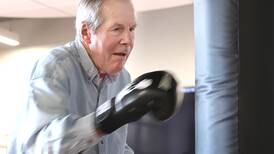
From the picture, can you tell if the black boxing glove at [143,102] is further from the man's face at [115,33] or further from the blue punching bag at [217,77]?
the man's face at [115,33]

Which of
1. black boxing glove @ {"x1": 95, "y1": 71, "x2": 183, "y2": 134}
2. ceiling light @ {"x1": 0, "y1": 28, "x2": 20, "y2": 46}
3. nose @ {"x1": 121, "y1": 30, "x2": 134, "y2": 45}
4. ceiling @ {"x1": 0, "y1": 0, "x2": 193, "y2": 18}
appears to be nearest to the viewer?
black boxing glove @ {"x1": 95, "y1": 71, "x2": 183, "y2": 134}

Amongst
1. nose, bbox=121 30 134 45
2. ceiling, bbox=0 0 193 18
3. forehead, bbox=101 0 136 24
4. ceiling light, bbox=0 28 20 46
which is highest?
ceiling, bbox=0 0 193 18

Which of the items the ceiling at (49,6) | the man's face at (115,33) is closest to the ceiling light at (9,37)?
the ceiling at (49,6)

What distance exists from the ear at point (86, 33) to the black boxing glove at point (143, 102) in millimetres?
335

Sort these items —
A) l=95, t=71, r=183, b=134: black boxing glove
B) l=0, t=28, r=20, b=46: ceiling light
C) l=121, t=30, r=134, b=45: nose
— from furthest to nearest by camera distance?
l=0, t=28, r=20, b=46: ceiling light → l=121, t=30, r=134, b=45: nose → l=95, t=71, r=183, b=134: black boxing glove

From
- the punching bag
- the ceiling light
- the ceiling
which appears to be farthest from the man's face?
the ceiling light

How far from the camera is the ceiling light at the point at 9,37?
531 centimetres

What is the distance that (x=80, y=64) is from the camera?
54.6 inches

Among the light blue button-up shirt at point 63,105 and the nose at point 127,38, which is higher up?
the nose at point 127,38

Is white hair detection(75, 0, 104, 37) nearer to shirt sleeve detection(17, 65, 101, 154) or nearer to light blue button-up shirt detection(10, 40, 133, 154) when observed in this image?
light blue button-up shirt detection(10, 40, 133, 154)

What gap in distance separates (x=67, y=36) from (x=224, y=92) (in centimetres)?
425

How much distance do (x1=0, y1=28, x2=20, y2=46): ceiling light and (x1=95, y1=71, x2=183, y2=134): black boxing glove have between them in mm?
4484

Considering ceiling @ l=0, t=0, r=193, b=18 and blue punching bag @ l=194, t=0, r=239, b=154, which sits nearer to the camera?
blue punching bag @ l=194, t=0, r=239, b=154

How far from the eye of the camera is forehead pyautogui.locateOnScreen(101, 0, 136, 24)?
129cm
